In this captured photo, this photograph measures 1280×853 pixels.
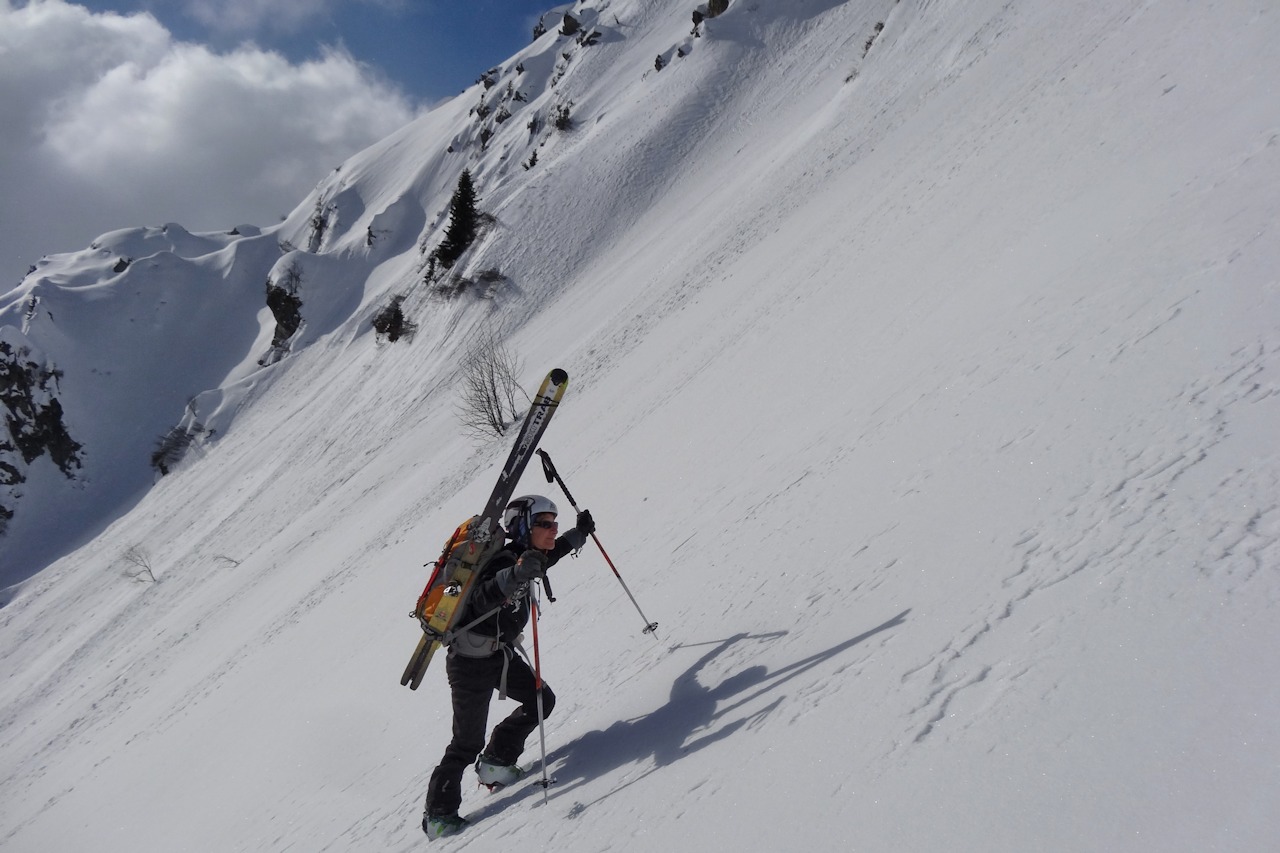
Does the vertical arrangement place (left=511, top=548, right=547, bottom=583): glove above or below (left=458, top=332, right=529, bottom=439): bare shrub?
below

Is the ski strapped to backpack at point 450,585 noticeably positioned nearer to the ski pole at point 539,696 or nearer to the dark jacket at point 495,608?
the dark jacket at point 495,608

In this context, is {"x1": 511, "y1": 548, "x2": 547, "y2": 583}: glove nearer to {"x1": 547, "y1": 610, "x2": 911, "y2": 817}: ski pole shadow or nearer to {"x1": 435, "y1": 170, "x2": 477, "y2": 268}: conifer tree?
{"x1": 547, "y1": 610, "x2": 911, "y2": 817}: ski pole shadow

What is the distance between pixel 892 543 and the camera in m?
4.79

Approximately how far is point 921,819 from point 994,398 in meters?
3.85

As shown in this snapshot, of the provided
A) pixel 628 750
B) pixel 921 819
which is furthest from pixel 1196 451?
pixel 628 750

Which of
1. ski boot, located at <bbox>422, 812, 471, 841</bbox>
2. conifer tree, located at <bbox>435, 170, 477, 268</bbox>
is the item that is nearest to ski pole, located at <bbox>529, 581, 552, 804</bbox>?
ski boot, located at <bbox>422, 812, 471, 841</bbox>

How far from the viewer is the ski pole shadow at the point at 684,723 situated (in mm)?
4266

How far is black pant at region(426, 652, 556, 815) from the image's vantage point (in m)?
5.24

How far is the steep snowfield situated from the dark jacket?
3.16 ft

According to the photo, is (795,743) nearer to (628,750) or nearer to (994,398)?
(628,750)

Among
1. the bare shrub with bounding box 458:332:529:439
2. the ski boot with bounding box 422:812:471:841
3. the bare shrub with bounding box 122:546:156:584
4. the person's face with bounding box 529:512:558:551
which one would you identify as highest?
the bare shrub with bounding box 122:546:156:584

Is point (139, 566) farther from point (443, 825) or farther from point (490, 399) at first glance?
point (443, 825)

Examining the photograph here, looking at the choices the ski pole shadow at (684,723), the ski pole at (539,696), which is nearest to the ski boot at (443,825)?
the ski pole at (539,696)

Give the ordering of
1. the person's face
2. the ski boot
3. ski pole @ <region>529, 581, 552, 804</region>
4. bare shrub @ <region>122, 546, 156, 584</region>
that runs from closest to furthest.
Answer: ski pole @ <region>529, 581, 552, 804</region>
the ski boot
the person's face
bare shrub @ <region>122, 546, 156, 584</region>
